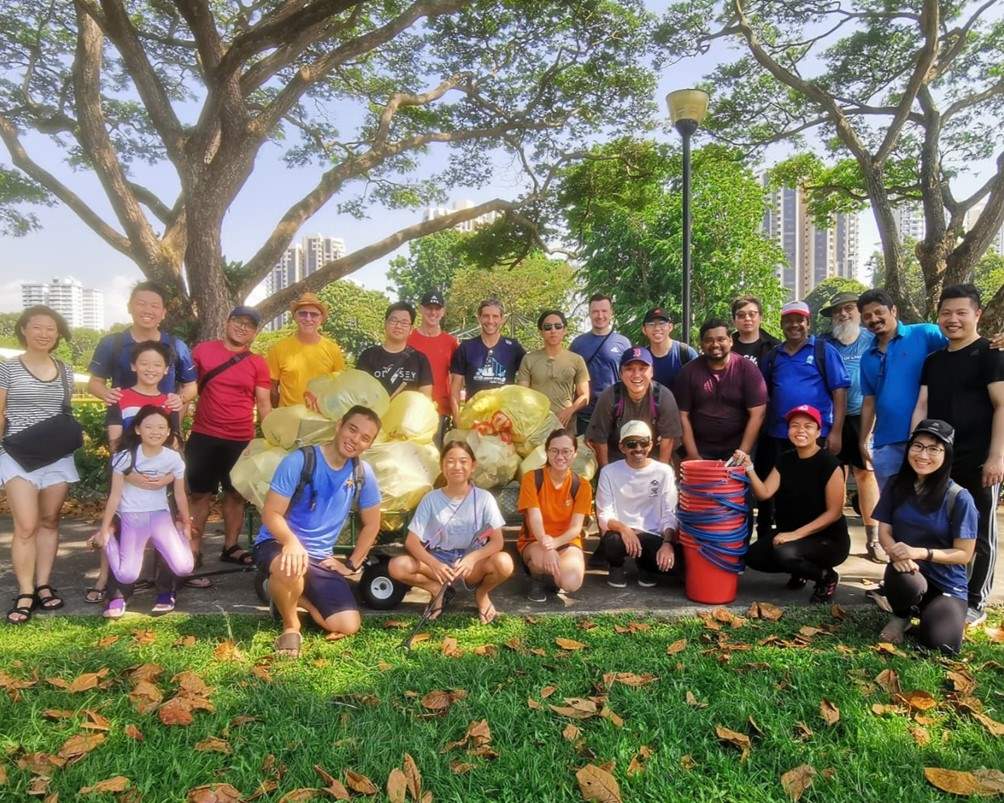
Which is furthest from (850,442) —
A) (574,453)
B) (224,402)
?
(224,402)

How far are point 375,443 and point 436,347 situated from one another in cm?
129

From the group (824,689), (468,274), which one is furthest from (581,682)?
(468,274)

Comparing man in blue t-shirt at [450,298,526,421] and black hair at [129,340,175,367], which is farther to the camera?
man in blue t-shirt at [450,298,526,421]

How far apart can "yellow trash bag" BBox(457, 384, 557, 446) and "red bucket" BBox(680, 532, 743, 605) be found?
1.31 meters

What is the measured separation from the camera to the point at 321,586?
12.4 feet

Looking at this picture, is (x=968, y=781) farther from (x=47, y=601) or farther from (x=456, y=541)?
(x=47, y=601)

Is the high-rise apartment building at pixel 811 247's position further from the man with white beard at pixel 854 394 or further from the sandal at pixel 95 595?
the sandal at pixel 95 595

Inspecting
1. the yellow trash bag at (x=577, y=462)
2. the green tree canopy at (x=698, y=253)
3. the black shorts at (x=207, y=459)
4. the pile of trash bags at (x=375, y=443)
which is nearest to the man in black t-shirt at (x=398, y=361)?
the pile of trash bags at (x=375, y=443)

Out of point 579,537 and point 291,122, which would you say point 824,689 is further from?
point 291,122

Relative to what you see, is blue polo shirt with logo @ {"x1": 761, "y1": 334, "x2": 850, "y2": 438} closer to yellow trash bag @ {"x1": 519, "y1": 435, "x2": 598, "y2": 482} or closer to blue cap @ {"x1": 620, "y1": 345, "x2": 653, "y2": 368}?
blue cap @ {"x1": 620, "y1": 345, "x2": 653, "y2": 368}

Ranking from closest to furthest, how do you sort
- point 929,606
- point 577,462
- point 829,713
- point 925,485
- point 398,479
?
point 829,713 → point 929,606 → point 925,485 → point 398,479 → point 577,462

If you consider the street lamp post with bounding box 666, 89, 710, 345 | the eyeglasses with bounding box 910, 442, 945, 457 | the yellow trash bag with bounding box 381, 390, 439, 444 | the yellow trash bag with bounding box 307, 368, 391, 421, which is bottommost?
the eyeglasses with bounding box 910, 442, 945, 457

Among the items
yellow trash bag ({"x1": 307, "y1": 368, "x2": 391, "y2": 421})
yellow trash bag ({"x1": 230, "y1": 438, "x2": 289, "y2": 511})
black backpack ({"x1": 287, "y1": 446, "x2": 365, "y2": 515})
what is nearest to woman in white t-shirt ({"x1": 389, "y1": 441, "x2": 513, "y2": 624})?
black backpack ({"x1": 287, "y1": 446, "x2": 365, "y2": 515})

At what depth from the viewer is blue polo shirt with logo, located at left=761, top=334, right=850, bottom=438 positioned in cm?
470
